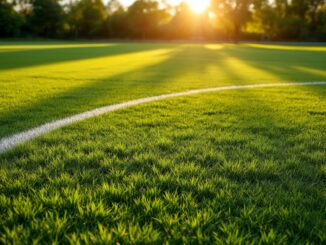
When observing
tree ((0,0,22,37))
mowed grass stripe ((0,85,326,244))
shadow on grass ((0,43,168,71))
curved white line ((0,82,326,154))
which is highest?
tree ((0,0,22,37))

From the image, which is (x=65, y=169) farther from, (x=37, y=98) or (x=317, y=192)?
(x=37, y=98)

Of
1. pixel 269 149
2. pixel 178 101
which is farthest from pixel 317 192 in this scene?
pixel 178 101

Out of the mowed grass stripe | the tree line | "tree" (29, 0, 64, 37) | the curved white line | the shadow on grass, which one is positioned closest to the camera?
the mowed grass stripe

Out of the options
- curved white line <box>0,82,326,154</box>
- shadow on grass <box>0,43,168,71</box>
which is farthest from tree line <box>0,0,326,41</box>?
curved white line <box>0,82,326,154</box>

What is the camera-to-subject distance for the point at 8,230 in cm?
154

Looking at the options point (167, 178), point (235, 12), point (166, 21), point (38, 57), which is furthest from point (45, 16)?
point (167, 178)

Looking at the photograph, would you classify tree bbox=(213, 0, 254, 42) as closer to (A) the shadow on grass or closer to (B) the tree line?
(B) the tree line

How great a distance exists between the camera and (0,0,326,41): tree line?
61688mm

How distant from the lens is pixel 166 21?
271 ft

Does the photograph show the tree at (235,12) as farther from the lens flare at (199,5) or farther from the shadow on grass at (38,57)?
the shadow on grass at (38,57)

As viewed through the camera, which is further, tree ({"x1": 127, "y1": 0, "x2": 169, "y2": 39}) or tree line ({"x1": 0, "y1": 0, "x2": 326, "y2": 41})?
tree ({"x1": 127, "y1": 0, "x2": 169, "y2": 39})

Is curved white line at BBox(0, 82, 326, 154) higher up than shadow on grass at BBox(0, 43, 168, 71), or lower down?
lower down

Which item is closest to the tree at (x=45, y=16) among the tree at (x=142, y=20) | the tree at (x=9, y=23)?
the tree at (x=9, y=23)

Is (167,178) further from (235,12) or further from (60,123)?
(235,12)
